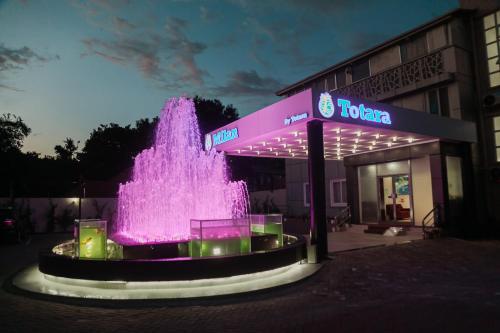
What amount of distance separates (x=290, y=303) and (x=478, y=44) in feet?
64.6

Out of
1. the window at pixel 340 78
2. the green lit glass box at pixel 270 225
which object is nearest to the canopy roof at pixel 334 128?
the green lit glass box at pixel 270 225

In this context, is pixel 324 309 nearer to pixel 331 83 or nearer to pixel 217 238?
pixel 217 238

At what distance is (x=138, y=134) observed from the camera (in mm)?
49969

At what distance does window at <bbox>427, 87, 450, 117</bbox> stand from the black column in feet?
35.3

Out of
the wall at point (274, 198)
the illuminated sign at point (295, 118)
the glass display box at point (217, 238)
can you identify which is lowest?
the glass display box at point (217, 238)

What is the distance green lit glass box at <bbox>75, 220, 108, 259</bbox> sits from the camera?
31.8ft

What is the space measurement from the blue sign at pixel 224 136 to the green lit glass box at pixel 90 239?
8592 millimetres

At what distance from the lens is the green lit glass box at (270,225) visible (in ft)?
39.9

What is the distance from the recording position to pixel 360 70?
2489cm

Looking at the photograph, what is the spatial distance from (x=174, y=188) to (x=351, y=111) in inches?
296

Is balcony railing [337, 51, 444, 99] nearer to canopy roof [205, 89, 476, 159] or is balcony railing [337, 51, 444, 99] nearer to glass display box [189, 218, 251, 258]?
canopy roof [205, 89, 476, 159]

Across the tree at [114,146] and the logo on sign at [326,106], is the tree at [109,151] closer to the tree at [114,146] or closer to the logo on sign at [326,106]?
the tree at [114,146]

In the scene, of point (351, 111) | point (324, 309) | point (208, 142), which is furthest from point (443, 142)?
point (324, 309)

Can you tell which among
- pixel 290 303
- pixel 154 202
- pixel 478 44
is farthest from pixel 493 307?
pixel 478 44
